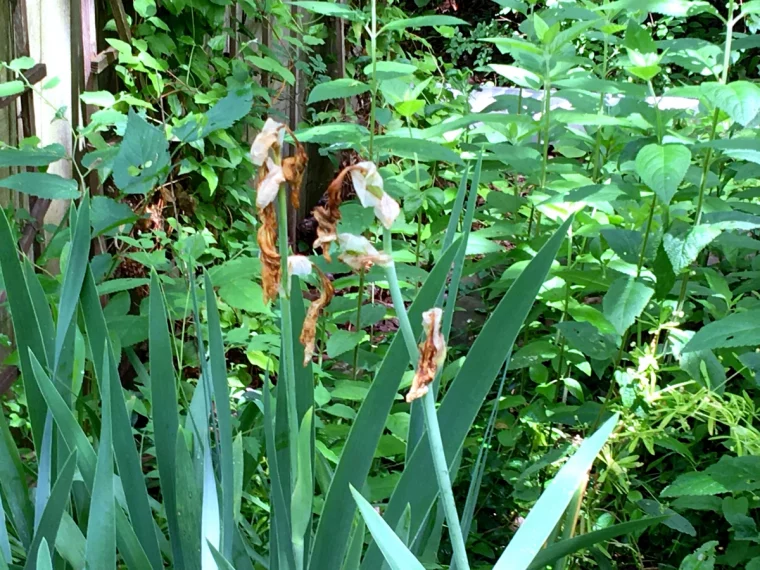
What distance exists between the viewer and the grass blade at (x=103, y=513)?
44 centimetres

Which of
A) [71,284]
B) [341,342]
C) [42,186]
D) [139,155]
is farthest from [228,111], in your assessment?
[71,284]

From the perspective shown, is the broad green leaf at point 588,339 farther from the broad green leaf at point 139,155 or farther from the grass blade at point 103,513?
the grass blade at point 103,513

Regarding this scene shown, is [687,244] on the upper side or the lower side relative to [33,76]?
lower

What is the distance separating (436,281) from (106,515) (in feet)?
0.93

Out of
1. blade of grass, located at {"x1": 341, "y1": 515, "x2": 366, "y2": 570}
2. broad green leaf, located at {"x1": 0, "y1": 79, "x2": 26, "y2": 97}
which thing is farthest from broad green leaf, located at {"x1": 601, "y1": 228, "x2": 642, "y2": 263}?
broad green leaf, located at {"x1": 0, "y1": 79, "x2": 26, "y2": 97}

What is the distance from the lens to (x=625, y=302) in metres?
0.96

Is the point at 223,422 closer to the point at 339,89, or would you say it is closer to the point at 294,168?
the point at 294,168

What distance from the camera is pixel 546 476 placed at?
1.12m

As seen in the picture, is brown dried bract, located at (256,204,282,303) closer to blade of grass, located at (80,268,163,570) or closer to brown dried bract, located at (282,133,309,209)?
brown dried bract, located at (282,133,309,209)

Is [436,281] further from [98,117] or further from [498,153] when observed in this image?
[98,117]

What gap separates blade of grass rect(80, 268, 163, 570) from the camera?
0.54m

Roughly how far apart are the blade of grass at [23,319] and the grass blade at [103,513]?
129 millimetres

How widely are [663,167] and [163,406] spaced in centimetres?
69

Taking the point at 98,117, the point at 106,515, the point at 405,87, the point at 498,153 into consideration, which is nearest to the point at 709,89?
the point at 498,153
